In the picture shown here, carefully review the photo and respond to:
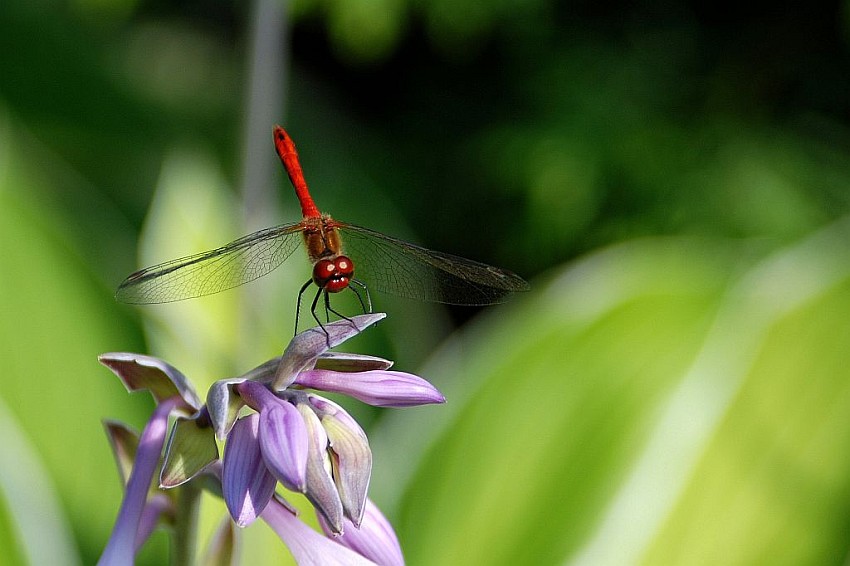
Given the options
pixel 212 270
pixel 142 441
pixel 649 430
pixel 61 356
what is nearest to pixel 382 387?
pixel 142 441

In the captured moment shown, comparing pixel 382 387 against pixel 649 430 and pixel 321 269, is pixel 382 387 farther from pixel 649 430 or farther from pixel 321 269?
pixel 649 430

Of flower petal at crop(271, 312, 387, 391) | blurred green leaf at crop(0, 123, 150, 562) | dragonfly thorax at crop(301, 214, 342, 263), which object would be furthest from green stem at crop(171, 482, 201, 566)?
blurred green leaf at crop(0, 123, 150, 562)

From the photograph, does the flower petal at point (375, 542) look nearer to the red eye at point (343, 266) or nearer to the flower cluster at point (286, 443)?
the flower cluster at point (286, 443)

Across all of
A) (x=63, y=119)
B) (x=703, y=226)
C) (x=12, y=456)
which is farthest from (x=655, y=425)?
(x=63, y=119)

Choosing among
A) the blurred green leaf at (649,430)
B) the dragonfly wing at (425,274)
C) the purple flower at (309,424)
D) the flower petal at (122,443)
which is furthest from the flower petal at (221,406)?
the blurred green leaf at (649,430)

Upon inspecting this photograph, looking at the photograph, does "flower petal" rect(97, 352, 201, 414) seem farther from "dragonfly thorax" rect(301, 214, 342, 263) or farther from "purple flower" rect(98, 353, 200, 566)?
"dragonfly thorax" rect(301, 214, 342, 263)
